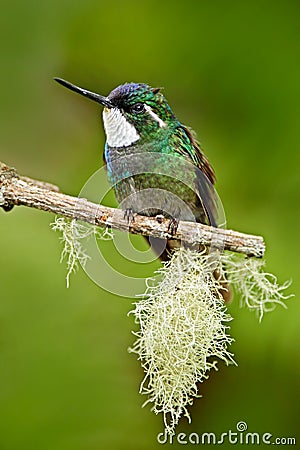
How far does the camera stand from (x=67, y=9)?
2295mm

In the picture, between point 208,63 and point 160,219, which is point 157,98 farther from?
point 208,63

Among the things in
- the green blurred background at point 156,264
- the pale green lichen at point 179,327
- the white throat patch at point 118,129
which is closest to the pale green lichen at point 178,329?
the pale green lichen at point 179,327

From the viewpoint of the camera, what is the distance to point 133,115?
1.43 m

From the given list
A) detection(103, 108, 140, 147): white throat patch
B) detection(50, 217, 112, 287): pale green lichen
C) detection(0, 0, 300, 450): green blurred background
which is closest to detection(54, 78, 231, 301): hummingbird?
detection(103, 108, 140, 147): white throat patch

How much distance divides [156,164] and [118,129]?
12 cm

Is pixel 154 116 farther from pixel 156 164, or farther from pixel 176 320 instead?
pixel 176 320

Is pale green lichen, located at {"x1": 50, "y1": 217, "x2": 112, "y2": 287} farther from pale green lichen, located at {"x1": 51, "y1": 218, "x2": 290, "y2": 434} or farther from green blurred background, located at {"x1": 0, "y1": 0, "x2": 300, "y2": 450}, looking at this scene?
green blurred background, located at {"x1": 0, "y1": 0, "x2": 300, "y2": 450}

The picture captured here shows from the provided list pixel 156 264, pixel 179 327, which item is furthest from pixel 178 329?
pixel 156 264

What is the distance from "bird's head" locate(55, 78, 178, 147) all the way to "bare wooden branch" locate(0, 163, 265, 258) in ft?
0.63

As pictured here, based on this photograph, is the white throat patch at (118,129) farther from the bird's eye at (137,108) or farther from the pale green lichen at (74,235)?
the pale green lichen at (74,235)

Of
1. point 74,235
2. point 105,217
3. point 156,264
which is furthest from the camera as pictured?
point 156,264

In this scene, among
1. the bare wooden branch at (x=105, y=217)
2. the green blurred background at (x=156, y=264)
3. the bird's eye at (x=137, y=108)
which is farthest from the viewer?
the green blurred background at (x=156, y=264)

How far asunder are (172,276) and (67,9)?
4.17 ft

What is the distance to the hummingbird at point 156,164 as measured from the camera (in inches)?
56.4
